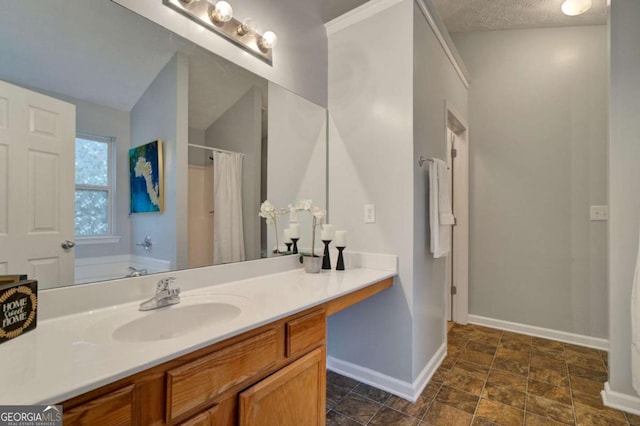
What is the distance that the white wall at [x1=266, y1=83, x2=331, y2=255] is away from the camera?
1.83 m

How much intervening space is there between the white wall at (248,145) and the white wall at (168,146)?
0.77 ft

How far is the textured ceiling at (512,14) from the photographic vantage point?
2.35 metres

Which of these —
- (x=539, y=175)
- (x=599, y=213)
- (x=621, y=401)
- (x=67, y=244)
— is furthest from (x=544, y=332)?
(x=67, y=244)

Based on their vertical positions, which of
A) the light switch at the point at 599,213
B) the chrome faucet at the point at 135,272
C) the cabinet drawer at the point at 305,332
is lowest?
the cabinet drawer at the point at 305,332

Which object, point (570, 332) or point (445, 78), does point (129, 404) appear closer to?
point (445, 78)

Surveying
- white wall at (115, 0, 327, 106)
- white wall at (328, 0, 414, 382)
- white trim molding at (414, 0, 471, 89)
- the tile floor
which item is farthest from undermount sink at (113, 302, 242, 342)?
white trim molding at (414, 0, 471, 89)

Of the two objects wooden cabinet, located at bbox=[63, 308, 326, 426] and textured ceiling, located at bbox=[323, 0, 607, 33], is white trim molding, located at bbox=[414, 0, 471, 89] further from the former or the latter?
wooden cabinet, located at bbox=[63, 308, 326, 426]

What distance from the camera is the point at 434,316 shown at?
208cm

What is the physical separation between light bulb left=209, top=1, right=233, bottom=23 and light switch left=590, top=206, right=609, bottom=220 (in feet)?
10.1

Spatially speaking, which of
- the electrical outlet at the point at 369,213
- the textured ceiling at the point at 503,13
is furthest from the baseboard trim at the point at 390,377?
the textured ceiling at the point at 503,13

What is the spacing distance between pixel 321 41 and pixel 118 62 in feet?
4.66

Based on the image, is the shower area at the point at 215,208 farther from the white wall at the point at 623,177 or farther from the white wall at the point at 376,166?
the white wall at the point at 623,177

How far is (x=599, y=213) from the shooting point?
2.39m

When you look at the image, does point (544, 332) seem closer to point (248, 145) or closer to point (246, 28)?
point (248, 145)
